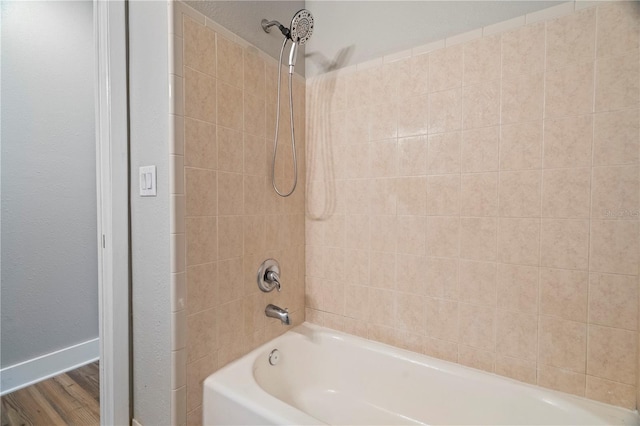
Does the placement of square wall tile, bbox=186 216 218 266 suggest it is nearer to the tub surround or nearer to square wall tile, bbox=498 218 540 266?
the tub surround

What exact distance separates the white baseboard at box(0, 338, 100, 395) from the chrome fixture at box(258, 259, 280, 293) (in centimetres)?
166

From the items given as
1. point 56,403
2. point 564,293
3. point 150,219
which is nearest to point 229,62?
point 150,219

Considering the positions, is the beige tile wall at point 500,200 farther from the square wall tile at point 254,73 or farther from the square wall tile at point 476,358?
the square wall tile at point 254,73

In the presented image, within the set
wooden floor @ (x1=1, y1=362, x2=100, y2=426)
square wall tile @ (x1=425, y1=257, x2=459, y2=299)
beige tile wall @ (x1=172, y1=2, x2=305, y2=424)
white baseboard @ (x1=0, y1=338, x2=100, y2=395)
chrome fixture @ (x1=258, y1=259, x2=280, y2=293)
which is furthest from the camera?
white baseboard @ (x1=0, y1=338, x2=100, y2=395)

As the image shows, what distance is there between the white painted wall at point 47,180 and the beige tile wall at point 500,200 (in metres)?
1.76

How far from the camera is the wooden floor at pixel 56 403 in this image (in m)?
1.50

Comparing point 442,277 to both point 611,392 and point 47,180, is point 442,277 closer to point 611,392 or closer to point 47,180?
point 611,392

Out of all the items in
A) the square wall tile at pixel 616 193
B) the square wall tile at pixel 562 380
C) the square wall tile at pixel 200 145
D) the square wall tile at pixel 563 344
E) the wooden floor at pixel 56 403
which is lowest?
the wooden floor at pixel 56 403

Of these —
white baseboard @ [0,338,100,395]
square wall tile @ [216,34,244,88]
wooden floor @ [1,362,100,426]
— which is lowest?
wooden floor @ [1,362,100,426]

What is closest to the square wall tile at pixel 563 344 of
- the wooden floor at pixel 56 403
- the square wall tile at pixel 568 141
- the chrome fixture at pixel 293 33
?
the square wall tile at pixel 568 141

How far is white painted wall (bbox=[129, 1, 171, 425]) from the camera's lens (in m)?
1.05

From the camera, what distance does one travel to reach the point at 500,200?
3.81ft

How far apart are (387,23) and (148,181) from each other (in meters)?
1.31

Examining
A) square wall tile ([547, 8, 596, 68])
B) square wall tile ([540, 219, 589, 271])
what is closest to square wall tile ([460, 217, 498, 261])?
square wall tile ([540, 219, 589, 271])
